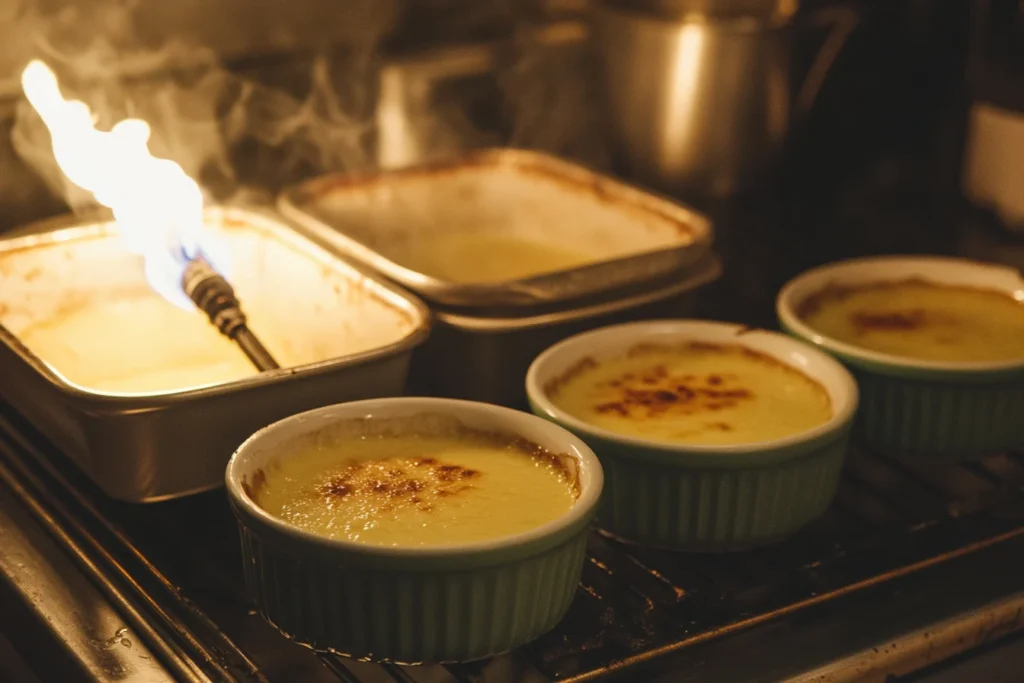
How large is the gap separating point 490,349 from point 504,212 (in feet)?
1.63

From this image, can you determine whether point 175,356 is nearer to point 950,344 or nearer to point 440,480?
point 440,480

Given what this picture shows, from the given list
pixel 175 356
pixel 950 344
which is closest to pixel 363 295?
pixel 175 356

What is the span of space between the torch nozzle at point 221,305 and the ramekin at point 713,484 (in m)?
0.30

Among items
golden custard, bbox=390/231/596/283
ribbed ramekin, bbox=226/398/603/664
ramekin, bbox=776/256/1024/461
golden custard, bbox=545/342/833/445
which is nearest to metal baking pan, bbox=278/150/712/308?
golden custard, bbox=390/231/596/283

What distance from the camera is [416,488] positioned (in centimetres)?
105

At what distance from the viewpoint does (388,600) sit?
0.92 meters

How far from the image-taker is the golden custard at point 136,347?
54.7 inches

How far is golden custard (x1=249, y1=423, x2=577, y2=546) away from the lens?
3.23ft

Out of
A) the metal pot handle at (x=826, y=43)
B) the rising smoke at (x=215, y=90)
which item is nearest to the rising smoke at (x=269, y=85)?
the rising smoke at (x=215, y=90)

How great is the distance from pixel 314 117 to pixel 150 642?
1042mm

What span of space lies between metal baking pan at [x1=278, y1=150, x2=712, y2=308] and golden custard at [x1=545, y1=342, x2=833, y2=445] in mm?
121

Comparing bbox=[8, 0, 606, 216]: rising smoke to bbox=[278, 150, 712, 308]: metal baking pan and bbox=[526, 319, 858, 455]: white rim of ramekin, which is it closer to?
bbox=[278, 150, 712, 308]: metal baking pan

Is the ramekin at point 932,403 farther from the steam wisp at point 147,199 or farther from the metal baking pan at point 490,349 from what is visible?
the steam wisp at point 147,199

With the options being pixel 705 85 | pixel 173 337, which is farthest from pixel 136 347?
pixel 705 85
